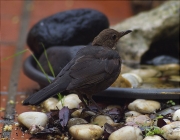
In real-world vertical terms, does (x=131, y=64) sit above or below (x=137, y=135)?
above

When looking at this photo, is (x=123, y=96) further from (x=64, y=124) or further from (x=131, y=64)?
(x=131, y=64)

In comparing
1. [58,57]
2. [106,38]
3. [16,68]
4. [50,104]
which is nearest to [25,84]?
[16,68]

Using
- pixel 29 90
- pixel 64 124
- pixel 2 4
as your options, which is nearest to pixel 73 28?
pixel 29 90

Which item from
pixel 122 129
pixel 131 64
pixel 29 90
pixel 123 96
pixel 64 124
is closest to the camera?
pixel 122 129

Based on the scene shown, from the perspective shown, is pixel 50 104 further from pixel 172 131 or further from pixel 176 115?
pixel 172 131

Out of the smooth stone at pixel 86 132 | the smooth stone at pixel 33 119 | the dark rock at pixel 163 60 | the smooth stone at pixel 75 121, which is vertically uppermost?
the dark rock at pixel 163 60

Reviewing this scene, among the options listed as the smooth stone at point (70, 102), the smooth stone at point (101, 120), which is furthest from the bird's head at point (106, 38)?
the smooth stone at point (101, 120)

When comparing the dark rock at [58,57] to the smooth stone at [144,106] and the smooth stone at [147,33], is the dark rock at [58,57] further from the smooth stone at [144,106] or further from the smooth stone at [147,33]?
the smooth stone at [147,33]
